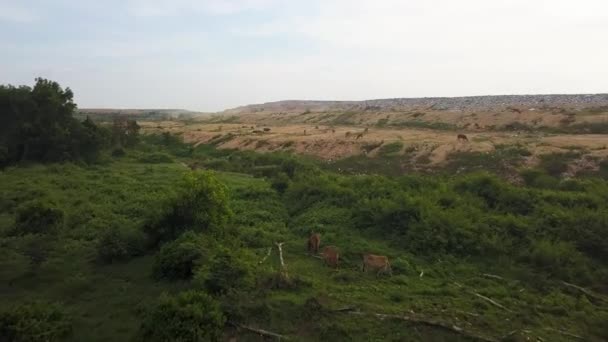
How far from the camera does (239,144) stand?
38.0m

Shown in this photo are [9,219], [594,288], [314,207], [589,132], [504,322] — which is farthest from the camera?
[589,132]

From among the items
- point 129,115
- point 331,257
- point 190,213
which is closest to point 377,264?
point 331,257

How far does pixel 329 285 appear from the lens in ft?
32.8

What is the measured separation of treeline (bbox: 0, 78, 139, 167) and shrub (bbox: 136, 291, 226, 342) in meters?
22.2

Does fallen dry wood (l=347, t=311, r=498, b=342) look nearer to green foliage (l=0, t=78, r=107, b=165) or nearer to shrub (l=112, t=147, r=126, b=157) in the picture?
green foliage (l=0, t=78, r=107, b=165)

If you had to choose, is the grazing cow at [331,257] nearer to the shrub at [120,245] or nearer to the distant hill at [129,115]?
the shrub at [120,245]

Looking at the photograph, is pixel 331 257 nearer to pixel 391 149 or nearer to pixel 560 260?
pixel 560 260

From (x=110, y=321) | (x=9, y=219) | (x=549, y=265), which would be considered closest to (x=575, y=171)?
(x=549, y=265)

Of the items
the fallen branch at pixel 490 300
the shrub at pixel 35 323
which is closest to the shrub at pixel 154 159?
the shrub at pixel 35 323

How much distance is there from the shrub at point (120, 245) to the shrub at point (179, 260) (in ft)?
5.27

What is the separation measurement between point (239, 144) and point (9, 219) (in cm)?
2387

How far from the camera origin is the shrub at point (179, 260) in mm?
10178

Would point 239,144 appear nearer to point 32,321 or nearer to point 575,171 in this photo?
point 575,171

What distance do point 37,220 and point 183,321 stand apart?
8.39 metres
